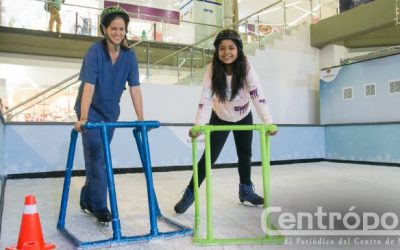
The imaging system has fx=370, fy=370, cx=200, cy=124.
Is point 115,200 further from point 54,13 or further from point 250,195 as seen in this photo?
point 54,13

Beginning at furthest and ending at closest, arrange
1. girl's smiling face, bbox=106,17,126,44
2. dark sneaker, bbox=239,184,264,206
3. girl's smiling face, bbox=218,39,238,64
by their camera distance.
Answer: dark sneaker, bbox=239,184,264,206, girl's smiling face, bbox=218,39,238,64, girl's smiling face, bbox=106,17,126,44

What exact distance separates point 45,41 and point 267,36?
4498 millimetres

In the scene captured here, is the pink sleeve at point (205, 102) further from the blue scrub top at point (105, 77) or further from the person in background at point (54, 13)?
the person in background at point (54, 13)

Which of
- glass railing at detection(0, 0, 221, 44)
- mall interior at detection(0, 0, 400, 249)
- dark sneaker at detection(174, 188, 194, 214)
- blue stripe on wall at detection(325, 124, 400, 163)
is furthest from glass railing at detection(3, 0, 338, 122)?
dark sneaker at detection(174, 188, 194, 214)

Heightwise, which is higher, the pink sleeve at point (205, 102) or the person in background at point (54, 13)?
the person in background at point (54, 13)

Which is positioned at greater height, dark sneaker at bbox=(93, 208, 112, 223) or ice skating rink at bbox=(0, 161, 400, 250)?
dark sneaker at bbox=(93, 208, 112, 223)

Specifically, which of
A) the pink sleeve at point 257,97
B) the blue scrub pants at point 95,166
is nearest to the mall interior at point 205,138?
the blue scrub pants at point 95,166

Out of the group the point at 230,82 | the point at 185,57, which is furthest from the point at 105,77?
the point at 185,57

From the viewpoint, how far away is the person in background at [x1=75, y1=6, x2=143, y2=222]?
84.0 inches

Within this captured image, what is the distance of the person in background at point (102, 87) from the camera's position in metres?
2.13

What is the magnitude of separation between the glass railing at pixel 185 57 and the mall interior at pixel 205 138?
0.03 metres

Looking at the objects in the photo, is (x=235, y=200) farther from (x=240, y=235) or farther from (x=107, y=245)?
(x=107, y=245)

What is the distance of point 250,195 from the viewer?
265cm

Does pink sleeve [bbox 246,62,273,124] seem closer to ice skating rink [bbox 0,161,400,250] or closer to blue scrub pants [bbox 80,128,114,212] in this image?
ice skating rink [bbox 0,161,400,250]
